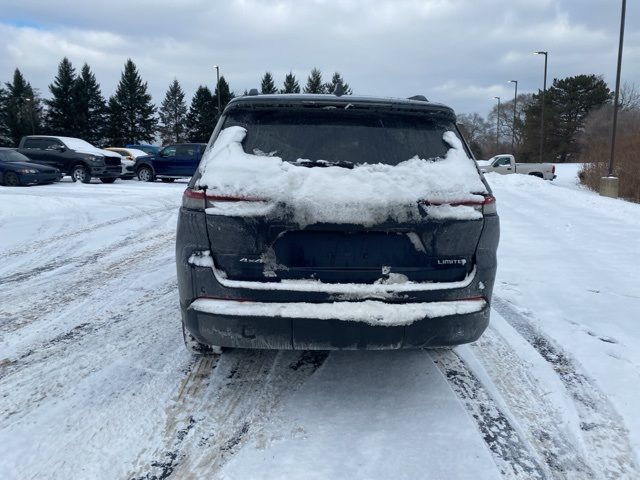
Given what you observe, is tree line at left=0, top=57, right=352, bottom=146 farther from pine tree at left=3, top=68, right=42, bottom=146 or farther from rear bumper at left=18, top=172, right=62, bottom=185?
rear bumper at left=18, top=172, right=62, bottom=185

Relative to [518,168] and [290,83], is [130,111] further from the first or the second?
[518,168]

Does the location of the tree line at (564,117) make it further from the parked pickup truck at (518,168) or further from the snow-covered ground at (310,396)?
the snow-covered ground at (310,396)

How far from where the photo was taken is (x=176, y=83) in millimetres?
87688

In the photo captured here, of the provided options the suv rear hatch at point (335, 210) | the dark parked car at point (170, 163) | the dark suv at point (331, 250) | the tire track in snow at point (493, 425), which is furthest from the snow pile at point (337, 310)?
the dark parked car at point (170, 163)

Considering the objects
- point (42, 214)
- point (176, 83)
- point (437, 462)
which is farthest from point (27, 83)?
→ point (437, 462)

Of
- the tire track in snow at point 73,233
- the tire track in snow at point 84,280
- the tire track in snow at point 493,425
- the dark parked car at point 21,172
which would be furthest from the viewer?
the dark parked car at point 21,172

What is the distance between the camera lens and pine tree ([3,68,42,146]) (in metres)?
61.5

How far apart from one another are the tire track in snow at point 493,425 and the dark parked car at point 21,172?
685 inches

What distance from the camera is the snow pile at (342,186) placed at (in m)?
2.67

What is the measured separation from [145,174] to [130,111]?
49.5 metres

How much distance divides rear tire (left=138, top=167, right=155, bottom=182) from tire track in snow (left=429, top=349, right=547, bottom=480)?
2061cm

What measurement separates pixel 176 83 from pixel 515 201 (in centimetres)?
8333

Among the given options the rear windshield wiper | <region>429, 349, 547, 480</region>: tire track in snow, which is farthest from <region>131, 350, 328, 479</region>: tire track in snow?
the rear windshield wiper

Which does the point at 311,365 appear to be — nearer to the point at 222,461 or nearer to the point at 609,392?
the point at 222,461
